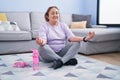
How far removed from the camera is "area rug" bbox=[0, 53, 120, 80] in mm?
2221

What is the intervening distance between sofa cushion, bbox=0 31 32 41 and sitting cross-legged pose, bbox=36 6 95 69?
0.88m

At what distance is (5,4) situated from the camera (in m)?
4.39

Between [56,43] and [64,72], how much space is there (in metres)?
0.52

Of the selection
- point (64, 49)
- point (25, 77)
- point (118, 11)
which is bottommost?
point (25, 77)

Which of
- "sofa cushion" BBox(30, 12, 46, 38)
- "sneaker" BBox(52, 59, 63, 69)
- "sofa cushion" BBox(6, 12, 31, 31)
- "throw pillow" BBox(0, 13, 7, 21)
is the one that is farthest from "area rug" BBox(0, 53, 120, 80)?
"sofa cushion" BBox(30, 12, 46, 38)

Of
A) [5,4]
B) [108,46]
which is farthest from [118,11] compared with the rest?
[5,4]

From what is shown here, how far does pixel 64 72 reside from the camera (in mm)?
2418

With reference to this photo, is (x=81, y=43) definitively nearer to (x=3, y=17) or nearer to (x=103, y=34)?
(x=103, y=34)

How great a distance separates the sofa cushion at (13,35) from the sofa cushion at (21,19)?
1.91 feet

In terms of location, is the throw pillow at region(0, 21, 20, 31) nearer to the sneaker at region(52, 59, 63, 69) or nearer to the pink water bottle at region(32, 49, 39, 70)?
the pink water bottle at region(32, 49, 39, 70)

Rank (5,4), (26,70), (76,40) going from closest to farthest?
1. (26,70)
2. (76,40)
3. (5,4)

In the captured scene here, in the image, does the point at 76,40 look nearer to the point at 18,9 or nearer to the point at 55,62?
the point at 55,62

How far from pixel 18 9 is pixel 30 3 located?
0.31 meters

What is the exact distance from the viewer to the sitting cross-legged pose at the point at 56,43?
8.57 feet
